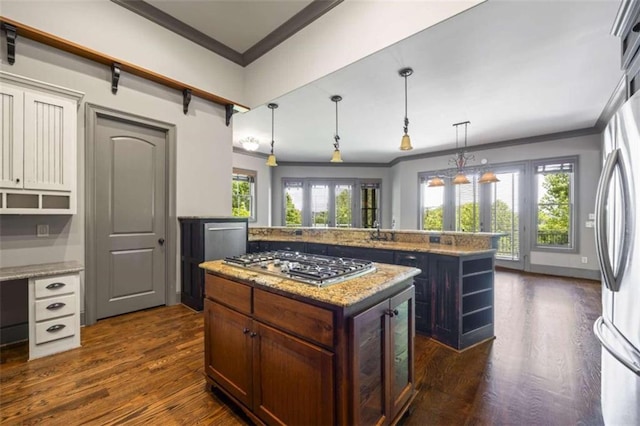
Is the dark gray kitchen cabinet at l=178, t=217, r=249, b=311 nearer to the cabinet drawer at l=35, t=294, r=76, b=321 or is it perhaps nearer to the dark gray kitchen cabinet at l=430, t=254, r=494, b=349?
the cabinet drawer at l=35, t=294, r=76, b=321

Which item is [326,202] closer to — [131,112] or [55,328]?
[131,112]

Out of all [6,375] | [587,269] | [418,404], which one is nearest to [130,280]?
[6,375]

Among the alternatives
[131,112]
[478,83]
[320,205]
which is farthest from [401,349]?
[320,205]

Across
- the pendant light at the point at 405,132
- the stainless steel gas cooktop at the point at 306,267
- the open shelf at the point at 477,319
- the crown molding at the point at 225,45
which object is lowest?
the open shelf at the point at 477,319

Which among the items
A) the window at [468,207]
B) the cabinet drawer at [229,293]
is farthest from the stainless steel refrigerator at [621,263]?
the window at [468,207]

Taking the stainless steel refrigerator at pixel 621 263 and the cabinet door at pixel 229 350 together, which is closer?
the stainless steel refrigerator at pixel 621 263

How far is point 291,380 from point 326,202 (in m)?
7.31

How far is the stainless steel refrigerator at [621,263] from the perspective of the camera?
3.92 ft

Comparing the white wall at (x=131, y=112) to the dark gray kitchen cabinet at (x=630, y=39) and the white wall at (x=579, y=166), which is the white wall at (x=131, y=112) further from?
the white wall at (x=579, y=166)

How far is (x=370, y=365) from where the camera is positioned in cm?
133

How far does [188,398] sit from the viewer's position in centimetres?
183

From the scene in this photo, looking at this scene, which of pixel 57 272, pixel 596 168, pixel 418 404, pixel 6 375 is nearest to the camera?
pixel 418 404

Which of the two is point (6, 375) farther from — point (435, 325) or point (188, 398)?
point (435, 325)

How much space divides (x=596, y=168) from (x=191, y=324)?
745 cm
